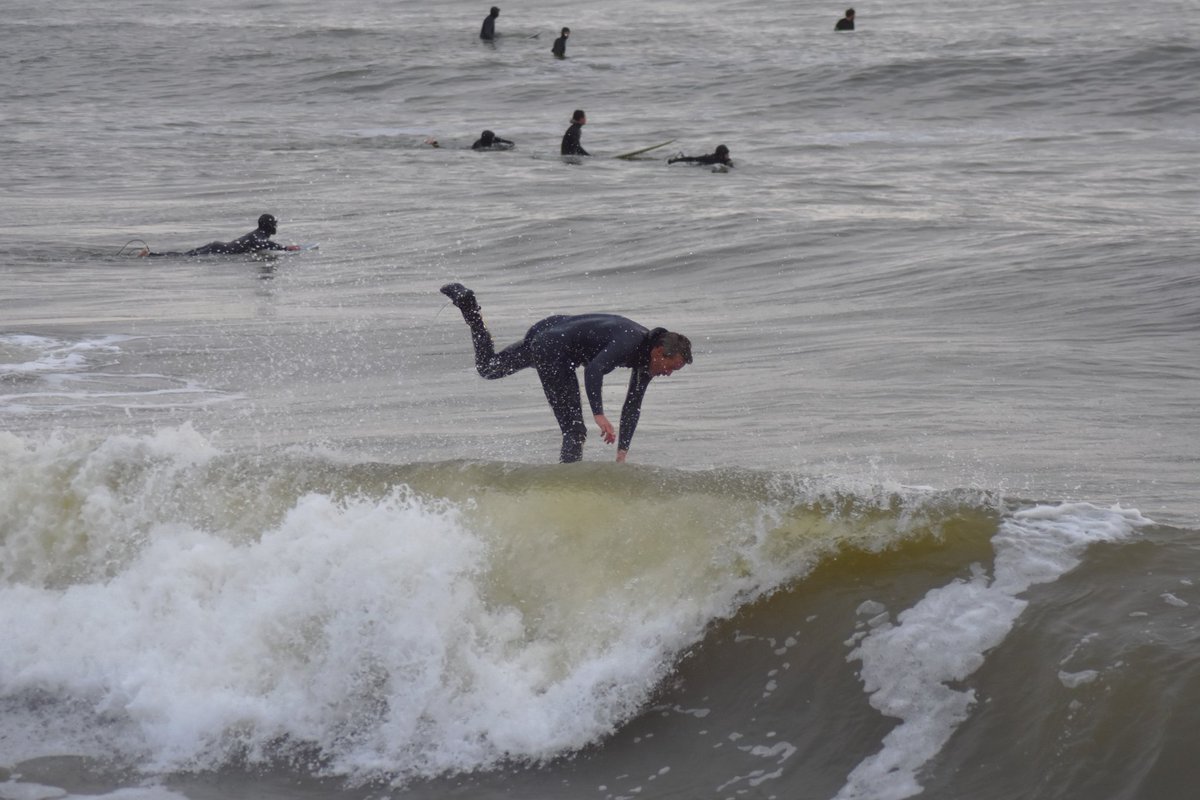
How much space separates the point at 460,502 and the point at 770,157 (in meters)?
21.2

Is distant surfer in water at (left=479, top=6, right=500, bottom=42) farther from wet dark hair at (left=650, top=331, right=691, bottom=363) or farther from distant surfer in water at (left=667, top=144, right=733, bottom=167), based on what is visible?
wet dark hair at (left=650, top=331, right=691, bottom=363)

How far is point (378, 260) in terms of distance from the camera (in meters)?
18.8

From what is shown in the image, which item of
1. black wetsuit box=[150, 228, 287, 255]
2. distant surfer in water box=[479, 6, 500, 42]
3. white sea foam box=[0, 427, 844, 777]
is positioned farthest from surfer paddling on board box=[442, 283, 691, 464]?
distant surfer in water box=[479, 6, 500, 42]

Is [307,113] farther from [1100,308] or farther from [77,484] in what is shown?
[77,484]

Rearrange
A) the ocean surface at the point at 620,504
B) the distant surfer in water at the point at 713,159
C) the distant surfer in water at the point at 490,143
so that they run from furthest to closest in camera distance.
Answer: the distant surfer in water at the point at 490,143 → the distant surfer in water at the point at 713,159 → the ocean surface at the point at 620,504

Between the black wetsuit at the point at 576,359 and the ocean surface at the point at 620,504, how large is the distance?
49 cm

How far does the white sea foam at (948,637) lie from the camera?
5676 mm

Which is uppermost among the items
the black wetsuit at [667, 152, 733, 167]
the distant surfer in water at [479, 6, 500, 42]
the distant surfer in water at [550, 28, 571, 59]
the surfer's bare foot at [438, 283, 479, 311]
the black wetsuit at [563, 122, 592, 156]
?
the distant surfer in water at [479, 6, 500, 42]

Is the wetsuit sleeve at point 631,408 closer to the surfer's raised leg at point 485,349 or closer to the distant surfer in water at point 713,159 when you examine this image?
the surfer's raised leg at point 485,349

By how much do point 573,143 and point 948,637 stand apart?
22.9 m

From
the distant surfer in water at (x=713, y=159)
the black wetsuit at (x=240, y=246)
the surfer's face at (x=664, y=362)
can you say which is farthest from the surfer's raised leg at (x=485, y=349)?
the distant surfer in water at (x=713, y=159)

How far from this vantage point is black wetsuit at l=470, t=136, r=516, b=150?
96.0 feet

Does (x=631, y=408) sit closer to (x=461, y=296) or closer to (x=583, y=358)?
(x=583, y=358)

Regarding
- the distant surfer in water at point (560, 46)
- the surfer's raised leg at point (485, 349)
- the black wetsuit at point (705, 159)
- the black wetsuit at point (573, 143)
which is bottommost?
the surfer's raised leg at point (485, 349)
